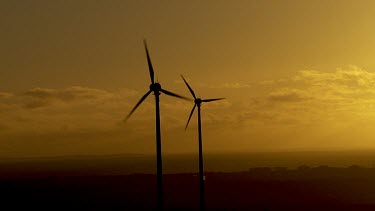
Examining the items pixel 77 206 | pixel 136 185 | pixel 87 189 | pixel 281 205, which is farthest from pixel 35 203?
pixel 281 205

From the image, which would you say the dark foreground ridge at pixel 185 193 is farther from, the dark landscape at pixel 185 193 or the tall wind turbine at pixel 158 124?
the tall wind turbine at pixel 158 124

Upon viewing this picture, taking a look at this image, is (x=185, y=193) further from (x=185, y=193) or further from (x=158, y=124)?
(x=158, y=124)

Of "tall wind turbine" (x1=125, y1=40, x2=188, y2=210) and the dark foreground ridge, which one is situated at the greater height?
"tall wind turbine" (x1=125, y1=40, x2=188, y2=210)

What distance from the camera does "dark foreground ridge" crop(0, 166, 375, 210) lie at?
113812 millimetres

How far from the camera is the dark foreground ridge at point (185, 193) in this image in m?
114

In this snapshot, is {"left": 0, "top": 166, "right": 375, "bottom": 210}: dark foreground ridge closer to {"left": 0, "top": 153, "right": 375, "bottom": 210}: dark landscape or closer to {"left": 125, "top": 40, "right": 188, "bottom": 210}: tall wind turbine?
{"left": 0, "top": 153, "right": 375, "bottom": 210}: dark landscape

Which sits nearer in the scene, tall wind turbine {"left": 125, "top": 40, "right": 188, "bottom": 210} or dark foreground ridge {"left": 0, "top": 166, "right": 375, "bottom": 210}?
tall wind turbine {"left": 125, "top": 40, "right": 188, "bottom": 210}

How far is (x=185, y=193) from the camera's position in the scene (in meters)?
134

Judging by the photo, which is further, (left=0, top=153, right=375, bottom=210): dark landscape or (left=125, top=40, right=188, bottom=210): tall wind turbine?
(left=0, top=153, right=375, bottom=210): dark landscape

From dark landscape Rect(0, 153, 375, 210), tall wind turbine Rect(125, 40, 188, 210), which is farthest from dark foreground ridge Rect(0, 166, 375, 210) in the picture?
tall wind turbine Rect(125, 40, 188, 210)

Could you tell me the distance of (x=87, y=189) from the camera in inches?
5576

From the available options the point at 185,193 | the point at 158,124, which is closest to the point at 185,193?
the point at 185,193

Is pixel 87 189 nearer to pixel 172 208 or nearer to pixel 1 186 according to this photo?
pixel 1 186

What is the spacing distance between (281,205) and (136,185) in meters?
45.6
